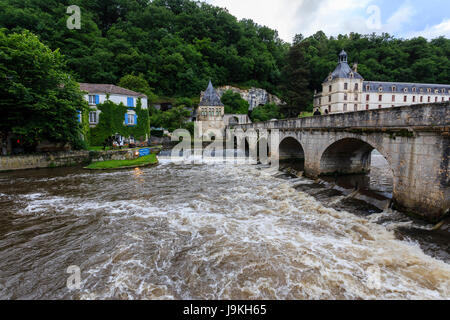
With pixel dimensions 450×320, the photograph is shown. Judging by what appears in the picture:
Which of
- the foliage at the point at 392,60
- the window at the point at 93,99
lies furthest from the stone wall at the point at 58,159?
the foliage at the point at 392,60

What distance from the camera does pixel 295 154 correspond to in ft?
84.3

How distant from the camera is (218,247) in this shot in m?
7.81

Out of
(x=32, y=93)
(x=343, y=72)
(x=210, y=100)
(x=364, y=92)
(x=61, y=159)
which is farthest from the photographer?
(x=210, y=100)

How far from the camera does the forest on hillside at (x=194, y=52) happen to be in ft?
181

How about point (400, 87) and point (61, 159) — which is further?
point (400, 87)

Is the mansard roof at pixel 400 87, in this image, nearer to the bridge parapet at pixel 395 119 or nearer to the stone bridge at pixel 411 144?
the bridge parapet at pixel 395 119

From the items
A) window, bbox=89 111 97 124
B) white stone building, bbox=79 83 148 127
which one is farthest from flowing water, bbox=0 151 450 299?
white stone building, bbox=79 83 148 127

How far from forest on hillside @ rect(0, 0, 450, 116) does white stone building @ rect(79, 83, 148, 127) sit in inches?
921

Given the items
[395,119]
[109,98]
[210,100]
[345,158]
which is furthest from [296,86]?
[395,119]

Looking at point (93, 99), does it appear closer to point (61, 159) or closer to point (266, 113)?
point (61, 159)

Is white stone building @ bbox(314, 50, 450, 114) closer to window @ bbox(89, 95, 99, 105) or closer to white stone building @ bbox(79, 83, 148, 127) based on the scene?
white stone building @ bbox(79, 83, 148, 127)

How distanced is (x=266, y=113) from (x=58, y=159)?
48972 mm

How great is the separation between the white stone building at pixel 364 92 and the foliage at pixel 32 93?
48.5 meters
